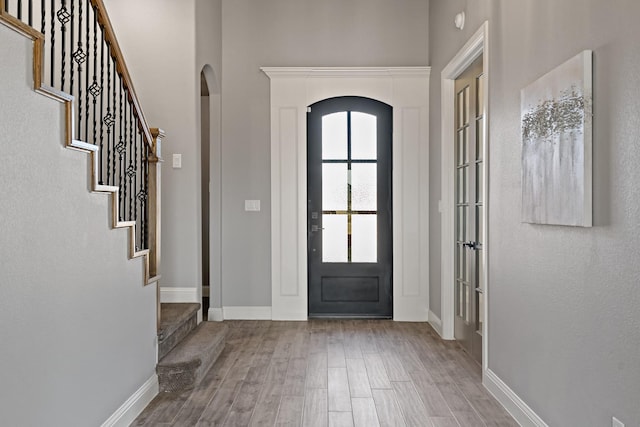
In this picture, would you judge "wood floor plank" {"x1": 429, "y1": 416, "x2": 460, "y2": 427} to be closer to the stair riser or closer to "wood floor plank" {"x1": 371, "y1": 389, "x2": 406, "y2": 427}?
"wood floor plank" {"x1": 371, "y1": 389, "x2": 406, "y2": 427}

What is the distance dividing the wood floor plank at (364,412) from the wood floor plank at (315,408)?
17 centimetres

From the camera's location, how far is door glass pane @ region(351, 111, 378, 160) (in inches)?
214

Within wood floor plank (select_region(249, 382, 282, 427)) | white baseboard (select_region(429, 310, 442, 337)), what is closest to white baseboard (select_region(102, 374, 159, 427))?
wood floor plank (select_region(249, 382, 282, 427))

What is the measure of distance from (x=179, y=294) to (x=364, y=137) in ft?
7.91

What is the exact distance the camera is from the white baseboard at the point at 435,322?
15.8 ft

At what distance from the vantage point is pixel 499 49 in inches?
125

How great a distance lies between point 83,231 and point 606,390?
2257 mm

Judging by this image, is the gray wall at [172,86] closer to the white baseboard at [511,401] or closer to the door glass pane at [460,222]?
the door glass pane at [460,222]

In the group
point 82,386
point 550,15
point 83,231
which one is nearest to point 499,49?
point 550,15

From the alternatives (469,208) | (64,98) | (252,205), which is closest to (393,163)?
(469,208)

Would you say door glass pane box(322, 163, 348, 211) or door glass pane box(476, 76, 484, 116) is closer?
door glass pane box(476, 76, 484, 116)

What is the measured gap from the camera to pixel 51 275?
2.08 meters

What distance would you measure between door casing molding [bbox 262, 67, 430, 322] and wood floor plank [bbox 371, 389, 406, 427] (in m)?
2.13

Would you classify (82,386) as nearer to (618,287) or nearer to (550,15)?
(618,287)
